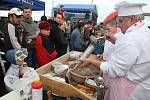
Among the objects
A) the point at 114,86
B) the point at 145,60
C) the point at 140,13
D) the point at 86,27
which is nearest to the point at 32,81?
the point at 114,86

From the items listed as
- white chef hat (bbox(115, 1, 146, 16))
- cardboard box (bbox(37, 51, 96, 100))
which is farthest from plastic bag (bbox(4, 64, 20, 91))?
white chef hat (bbox(115, 1, 146, 16))

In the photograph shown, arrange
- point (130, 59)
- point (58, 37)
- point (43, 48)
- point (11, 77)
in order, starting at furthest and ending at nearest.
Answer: point (58, 37)
point (43, 48)
point (11, 77)
point (130, 59)

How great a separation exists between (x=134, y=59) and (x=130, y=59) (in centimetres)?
3

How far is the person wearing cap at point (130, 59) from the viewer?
170 cm

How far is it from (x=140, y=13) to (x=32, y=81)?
0.91m

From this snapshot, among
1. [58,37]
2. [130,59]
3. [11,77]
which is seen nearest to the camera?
[130,59]

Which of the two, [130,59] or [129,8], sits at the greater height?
[129,8]

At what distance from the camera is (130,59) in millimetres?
1691

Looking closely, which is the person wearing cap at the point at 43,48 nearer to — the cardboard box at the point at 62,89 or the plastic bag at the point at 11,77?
the plastic bag at the point at 11,77

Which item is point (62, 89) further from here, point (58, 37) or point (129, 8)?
point (58, 37)

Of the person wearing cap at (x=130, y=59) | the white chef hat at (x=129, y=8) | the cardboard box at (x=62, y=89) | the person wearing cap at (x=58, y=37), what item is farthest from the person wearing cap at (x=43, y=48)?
the white chef hat at (x=129, y=8)

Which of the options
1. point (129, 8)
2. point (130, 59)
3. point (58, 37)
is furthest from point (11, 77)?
point (58, 37)

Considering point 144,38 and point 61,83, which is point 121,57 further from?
point 61,83

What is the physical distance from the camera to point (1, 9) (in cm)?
621
